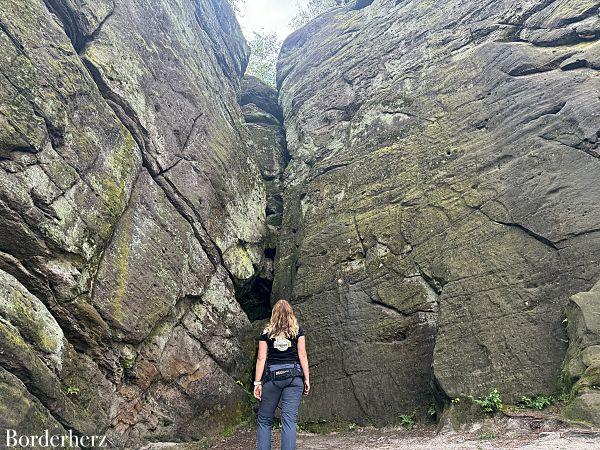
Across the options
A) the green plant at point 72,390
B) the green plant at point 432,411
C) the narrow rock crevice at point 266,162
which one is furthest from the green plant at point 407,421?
the green plant at point 72,390

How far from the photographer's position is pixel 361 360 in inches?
393

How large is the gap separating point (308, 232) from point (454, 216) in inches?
180

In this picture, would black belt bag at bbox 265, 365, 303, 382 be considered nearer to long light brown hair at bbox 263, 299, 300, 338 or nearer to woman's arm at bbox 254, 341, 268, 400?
woman's arm at bbox 254, 341, 268, 400

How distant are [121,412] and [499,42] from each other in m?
14.5

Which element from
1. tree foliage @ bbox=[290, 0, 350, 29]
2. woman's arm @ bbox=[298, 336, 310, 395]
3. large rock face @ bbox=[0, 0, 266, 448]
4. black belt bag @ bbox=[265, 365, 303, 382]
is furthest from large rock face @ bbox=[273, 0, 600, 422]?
tree foliage @ bbox=[290, 0, 350, 29]

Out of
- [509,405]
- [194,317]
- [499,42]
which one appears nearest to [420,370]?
[509,405]

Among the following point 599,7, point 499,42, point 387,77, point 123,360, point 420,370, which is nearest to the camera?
point 123,360

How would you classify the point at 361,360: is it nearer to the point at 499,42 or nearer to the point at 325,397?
the point at 325,397

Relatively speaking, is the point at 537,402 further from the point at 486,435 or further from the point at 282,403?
the point at 282,403

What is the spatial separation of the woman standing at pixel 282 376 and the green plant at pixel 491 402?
3.65 m

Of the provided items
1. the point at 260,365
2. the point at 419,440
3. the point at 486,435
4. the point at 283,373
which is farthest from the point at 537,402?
the point at 260,365

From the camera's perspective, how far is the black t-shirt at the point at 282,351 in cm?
627

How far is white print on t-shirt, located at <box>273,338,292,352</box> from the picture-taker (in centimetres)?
630

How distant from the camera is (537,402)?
729cm
